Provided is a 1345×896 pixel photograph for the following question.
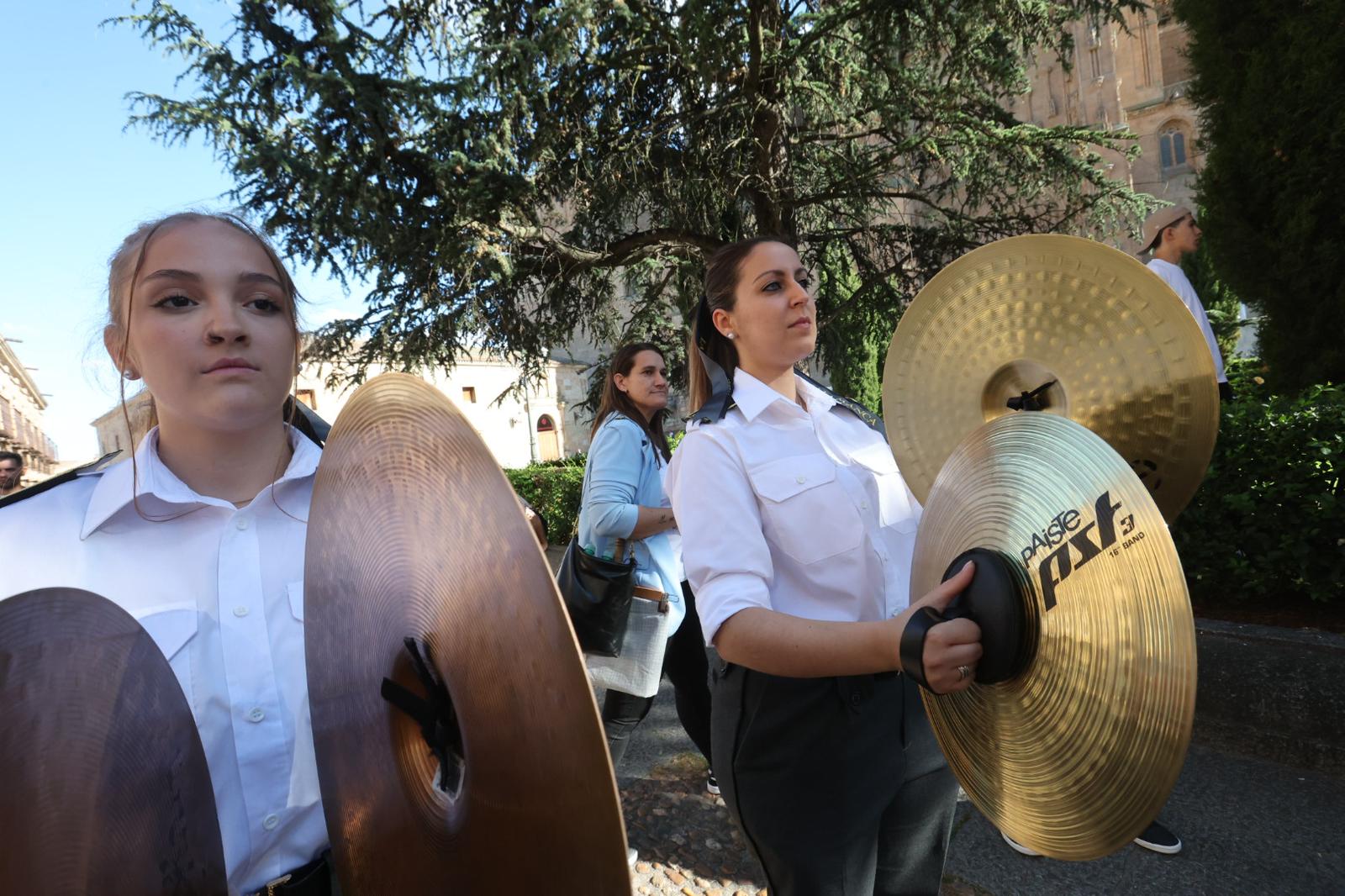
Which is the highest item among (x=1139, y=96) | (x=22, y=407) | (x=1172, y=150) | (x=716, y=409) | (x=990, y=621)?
(x=1139, y=96)

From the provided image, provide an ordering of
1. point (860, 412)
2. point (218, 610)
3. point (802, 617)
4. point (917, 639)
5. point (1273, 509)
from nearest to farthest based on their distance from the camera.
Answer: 1. point (917, 639)
2. point (218, 610)
3. point (802, 617)
4. point (860, 412)
5. point (1273, 509)

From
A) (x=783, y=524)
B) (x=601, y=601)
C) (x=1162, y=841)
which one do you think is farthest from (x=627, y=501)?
(x=1162, y=841)

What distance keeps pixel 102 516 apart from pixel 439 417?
62cm

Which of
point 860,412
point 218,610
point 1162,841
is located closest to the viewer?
point 218,610

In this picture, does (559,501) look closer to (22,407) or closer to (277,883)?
(277,883)

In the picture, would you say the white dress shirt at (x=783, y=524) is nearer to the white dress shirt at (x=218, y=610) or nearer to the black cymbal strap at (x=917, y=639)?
the black cymbal strap at (x=917, y=639)

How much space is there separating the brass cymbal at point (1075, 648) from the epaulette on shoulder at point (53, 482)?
1381mm

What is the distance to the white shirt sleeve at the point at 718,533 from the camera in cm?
156

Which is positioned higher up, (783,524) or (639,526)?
(783,524)

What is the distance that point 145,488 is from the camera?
1.24 metres

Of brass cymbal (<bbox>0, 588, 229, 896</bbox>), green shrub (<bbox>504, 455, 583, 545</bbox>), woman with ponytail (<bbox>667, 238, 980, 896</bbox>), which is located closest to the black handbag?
woman with ponytail (<bbox>667, 238, 980, 896</bbox>)

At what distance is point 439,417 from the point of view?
3.31 ft

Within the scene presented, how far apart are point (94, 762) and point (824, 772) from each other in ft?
4.09

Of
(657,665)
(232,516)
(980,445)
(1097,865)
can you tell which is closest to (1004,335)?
(980,445)
